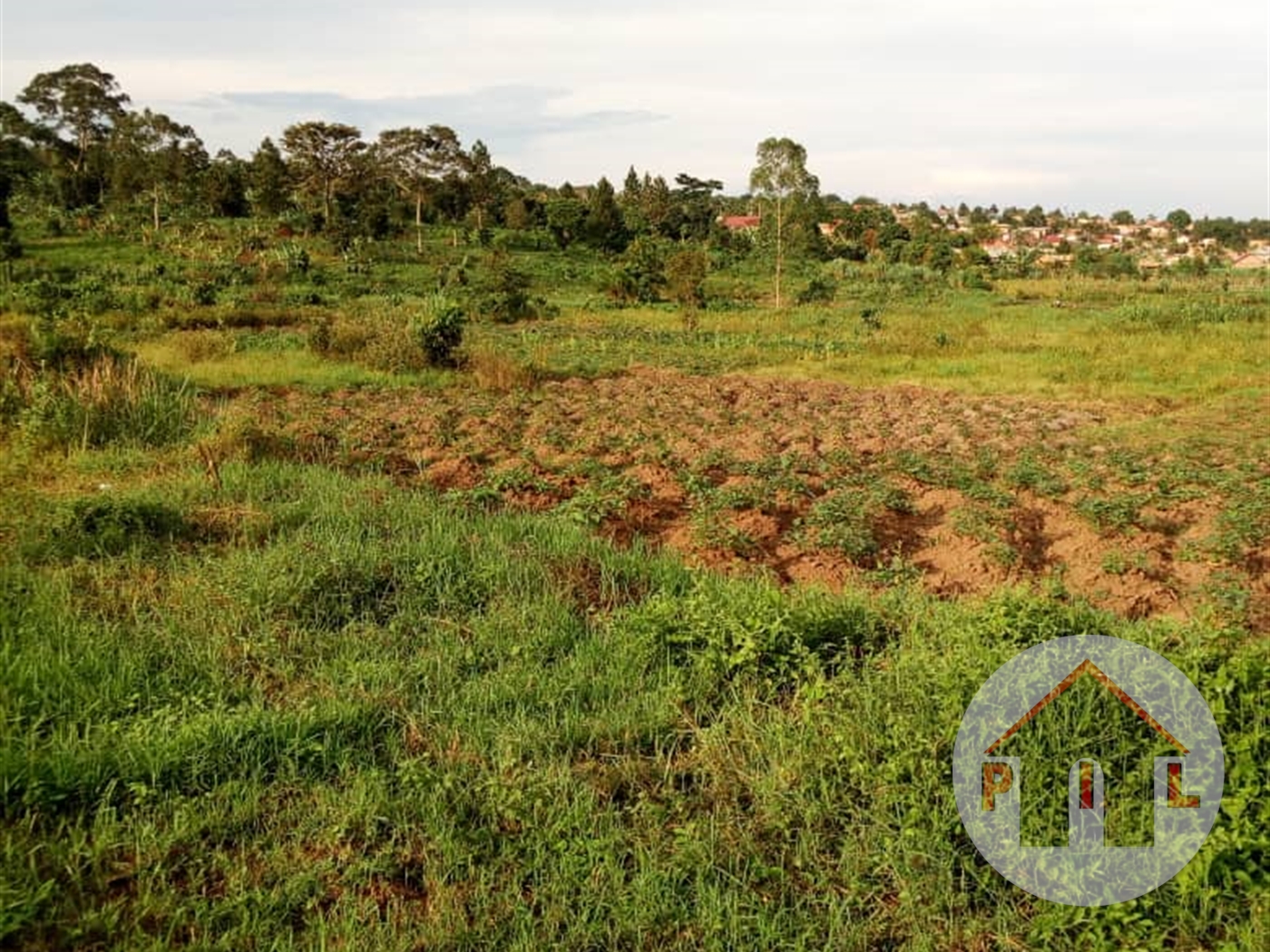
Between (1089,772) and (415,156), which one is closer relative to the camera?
(1089,772)

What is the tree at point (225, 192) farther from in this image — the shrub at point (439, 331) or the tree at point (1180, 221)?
the tree at point (1180, 221)

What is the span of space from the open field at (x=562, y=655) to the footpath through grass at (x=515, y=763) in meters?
Answer: 0.01

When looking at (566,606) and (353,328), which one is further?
(353,328)

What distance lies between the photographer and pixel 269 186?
111ft

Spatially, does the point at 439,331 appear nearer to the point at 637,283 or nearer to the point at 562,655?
the point at 562,655

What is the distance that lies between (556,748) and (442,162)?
118 feet

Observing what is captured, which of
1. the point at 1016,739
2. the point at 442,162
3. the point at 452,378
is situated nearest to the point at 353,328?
the point at 452,378

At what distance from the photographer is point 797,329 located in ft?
58.3

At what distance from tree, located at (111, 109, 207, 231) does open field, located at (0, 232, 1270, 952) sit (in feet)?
92.4

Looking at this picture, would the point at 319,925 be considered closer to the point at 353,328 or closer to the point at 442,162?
the point at 353,328

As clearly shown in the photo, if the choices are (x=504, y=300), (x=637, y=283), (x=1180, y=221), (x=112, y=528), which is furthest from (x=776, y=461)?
(x=1180, y=221)

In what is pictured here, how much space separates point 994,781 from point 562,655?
180cm

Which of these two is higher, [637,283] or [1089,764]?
[637,283]

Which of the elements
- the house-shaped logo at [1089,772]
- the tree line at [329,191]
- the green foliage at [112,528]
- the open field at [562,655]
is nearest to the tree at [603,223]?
the tree line at [329,191]
